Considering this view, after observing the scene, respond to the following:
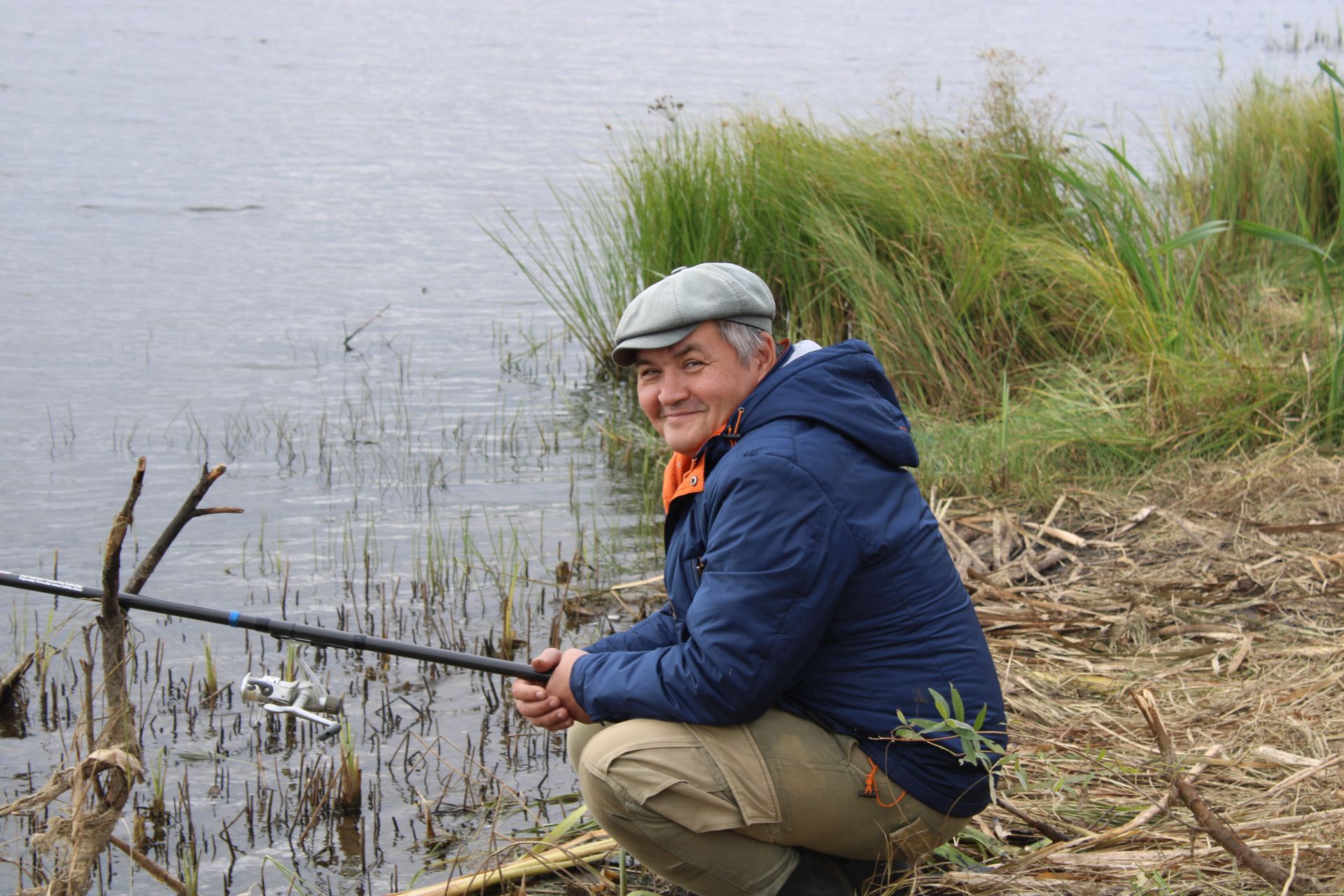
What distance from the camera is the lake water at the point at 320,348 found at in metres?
4.76

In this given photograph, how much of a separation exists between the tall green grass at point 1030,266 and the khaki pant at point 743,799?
3359 mm

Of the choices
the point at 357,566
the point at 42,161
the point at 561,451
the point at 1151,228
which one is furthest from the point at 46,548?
the point at 42,161

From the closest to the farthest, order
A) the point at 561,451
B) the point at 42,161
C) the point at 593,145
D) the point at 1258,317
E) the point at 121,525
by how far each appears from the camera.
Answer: the point at 121,525 → the point at 1258,317 → the point at 561,451 → the point at 42,161 → the point at 593,145

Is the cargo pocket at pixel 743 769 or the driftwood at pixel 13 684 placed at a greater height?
the cargo pocket at pixel 743 769

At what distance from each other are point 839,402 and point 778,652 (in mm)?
514

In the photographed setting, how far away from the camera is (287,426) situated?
26.9 ft

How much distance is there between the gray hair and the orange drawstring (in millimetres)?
889

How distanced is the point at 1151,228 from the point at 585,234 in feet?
20.5

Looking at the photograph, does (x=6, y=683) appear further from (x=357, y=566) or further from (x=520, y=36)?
(x=520, y=36)

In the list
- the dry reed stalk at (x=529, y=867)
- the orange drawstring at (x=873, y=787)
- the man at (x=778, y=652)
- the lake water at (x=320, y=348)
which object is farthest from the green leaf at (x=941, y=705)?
the lake water at (x=320, y=348)

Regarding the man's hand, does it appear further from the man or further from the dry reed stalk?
the dry reed stalk

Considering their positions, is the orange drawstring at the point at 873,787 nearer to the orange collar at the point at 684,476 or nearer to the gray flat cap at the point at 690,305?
the orange collar at the point at 684,476

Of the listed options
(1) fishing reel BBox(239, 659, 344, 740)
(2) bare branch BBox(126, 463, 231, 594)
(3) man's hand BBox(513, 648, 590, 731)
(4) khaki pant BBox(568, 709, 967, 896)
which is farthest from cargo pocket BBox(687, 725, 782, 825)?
(2) bare branch BBox(126, 463, 231, 594)

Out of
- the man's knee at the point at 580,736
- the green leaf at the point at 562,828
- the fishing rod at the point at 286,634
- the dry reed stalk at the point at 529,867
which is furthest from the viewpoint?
the green leaf at the point at 562,828
